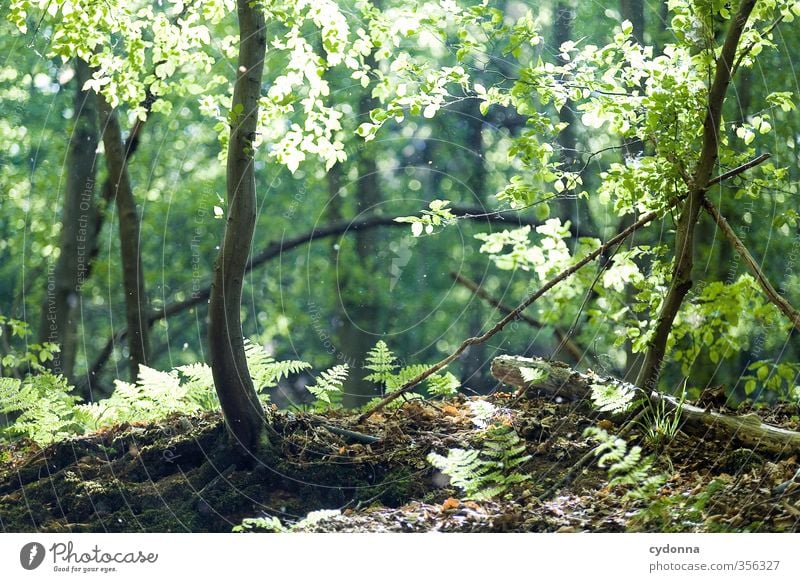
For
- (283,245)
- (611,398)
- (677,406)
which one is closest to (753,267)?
(677,406)

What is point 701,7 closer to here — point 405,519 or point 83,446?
point 405,519

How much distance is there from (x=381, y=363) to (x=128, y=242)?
113cm

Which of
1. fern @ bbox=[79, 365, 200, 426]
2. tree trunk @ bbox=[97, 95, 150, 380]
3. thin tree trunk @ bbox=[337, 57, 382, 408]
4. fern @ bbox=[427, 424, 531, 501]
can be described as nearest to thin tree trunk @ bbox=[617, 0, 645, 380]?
fern @ bbox=[427, 424, 531, 501]

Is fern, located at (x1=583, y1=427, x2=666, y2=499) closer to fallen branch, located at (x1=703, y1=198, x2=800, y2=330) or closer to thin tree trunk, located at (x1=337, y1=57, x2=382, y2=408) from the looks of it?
fallen branch, located at (x1=703, y1=198, x2=800, y2=330)

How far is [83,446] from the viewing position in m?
2.94

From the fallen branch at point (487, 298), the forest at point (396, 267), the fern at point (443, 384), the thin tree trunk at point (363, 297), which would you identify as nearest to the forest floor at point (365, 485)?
the forest at point (396, 267)

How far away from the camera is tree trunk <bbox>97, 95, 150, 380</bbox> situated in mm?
3287

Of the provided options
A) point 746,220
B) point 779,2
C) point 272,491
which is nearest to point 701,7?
point 779,2

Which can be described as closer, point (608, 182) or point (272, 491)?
point (272, 491)

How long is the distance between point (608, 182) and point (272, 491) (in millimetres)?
1634

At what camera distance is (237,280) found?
9.73ft

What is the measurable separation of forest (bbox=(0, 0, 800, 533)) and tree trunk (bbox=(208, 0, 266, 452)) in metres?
0.01

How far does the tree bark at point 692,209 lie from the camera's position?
294cm

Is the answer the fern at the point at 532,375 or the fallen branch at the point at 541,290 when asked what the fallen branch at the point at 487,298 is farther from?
the fern at the point at 532,375
